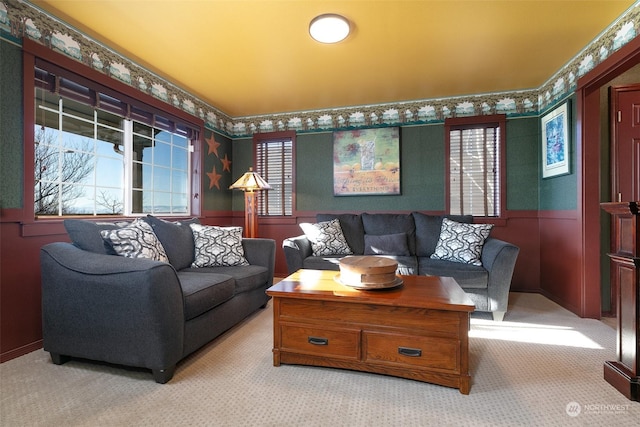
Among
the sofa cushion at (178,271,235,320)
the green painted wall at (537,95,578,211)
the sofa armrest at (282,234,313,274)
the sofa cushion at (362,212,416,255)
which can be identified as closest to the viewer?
the sofa cushion at (178,271,235,320)

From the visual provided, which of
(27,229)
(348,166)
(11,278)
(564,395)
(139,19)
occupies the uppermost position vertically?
(139,19)

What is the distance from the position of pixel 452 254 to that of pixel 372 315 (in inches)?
67.0

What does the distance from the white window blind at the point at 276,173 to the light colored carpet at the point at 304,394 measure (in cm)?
255

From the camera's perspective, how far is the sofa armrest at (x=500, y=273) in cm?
255

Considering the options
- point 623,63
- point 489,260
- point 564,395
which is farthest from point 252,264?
point 623,63

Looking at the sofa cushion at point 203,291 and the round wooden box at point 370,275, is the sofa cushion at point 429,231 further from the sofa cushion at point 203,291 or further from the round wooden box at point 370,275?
the sofa cushion at point 203,291

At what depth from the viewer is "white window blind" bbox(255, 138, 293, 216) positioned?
4.39 metres

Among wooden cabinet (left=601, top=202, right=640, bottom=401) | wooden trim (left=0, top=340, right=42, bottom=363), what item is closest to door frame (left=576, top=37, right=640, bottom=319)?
wooden cabinet (left=601, top=202, right=640, bottom=401)

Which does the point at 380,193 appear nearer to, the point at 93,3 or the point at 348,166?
the point at 348,166

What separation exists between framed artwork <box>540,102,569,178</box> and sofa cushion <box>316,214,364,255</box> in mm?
2204

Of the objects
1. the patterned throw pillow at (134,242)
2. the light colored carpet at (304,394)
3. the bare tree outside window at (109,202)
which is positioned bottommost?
the light colored carpet at (304,394)

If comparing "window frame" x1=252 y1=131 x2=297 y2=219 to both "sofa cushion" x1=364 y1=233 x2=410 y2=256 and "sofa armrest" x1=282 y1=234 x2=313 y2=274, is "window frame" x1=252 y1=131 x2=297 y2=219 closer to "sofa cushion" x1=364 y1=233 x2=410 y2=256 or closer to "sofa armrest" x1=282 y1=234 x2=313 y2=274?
"sofa armrest" x1=282 y1=234 x2=313 y2=274

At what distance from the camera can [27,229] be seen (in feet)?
6.63

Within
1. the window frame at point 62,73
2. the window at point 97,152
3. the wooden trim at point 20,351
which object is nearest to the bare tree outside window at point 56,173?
the window at point 97,152
